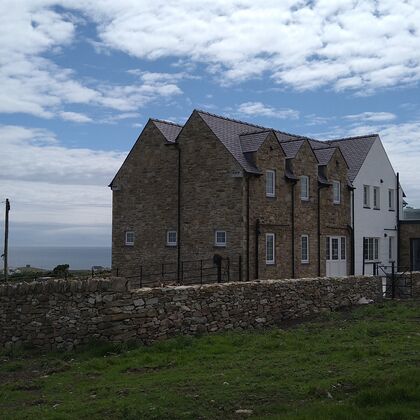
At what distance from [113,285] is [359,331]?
6.72m

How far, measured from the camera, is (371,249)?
38594mm

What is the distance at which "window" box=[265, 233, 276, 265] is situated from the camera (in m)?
29.4

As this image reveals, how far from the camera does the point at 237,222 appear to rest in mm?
28266

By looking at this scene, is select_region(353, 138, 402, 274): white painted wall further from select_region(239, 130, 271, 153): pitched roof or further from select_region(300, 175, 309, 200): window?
select_region(239, 130, 271, 153): pitched roof

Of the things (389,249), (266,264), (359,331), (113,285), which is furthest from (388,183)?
(113,285)

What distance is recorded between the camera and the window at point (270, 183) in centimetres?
3008

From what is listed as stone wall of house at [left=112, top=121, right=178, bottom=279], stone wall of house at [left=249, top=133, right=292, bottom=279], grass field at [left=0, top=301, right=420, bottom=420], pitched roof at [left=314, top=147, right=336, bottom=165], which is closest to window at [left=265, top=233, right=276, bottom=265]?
stone wall of house at [left=249, top=133, right=292, bottom=279]

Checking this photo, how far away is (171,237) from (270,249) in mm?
5278

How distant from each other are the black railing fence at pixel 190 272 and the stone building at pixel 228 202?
14 centimetres

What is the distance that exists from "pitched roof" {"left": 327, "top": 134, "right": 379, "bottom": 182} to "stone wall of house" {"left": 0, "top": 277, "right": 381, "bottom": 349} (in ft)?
68.7

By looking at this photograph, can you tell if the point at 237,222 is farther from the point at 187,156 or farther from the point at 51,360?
the point at 51,360

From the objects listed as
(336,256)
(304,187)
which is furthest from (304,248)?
(336,256)

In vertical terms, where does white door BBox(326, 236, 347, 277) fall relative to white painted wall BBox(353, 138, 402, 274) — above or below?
below

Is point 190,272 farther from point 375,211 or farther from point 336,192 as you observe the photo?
point 375,211
